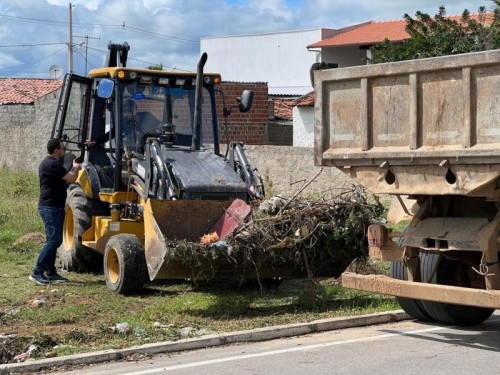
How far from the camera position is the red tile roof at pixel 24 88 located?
4406 cm

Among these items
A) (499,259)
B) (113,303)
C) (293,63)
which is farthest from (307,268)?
(293,63)

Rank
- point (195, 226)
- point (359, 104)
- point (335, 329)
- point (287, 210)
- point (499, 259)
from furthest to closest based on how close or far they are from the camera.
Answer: point (195, 226) → point (287, 210) → point (335, 329) → point (359, 104) → point (499, 259)

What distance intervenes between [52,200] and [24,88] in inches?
1418

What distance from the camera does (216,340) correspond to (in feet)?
29.7

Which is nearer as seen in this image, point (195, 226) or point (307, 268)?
point (307, 268)

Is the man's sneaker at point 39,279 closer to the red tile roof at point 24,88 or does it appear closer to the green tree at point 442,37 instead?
the green tree at point 442,37

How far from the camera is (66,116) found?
13.6m

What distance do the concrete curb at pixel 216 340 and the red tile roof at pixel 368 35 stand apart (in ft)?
137

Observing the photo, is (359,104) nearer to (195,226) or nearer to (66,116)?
(195,226)

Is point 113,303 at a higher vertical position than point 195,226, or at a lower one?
lower

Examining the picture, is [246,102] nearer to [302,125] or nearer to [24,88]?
[302,125]

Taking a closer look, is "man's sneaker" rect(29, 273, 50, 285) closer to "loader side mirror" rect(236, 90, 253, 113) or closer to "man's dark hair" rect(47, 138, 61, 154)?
"man's dark hair" rect(47, 138, 61, 154)

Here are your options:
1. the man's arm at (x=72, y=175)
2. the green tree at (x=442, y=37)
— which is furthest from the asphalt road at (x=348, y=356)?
the green tree at (x=442, y=37)

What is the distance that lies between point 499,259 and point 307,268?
119 inches
